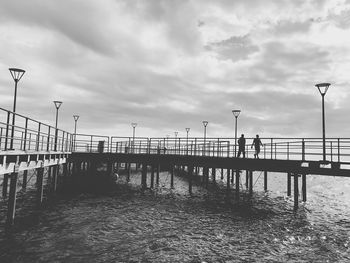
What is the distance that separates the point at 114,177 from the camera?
3173cm

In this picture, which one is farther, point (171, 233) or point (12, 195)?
point (171, 233)

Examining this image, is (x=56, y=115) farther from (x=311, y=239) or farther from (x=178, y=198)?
(x=311, y=239)

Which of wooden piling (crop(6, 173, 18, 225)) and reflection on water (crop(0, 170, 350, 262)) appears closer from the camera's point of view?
reflection on water (crop(0, 170, 350, 262))

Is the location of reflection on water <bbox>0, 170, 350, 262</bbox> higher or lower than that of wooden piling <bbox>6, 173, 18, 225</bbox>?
lower

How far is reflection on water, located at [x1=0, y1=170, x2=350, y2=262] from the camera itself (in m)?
9.85

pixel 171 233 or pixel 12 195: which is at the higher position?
pixel 12 195

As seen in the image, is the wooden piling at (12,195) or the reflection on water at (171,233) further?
the wooden piling at (12,195)

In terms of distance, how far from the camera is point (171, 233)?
1251cm

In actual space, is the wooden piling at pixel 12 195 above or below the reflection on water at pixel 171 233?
above

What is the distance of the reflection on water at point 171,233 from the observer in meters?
9.85

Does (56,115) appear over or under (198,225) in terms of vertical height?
over

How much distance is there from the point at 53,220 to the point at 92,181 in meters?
16.4

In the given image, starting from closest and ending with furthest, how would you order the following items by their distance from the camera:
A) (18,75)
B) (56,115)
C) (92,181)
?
(18,75) < (56,115) < (92,181)

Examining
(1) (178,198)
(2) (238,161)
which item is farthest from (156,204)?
(2) (238,161)
